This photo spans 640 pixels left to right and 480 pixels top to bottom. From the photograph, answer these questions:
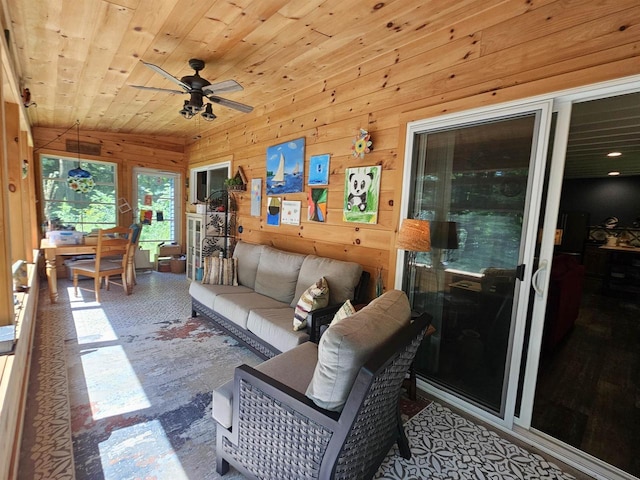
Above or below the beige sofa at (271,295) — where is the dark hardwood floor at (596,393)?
below

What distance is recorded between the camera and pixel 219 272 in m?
3.57

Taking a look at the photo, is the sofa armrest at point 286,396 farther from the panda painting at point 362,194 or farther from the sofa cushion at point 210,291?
the sofa cushion at point 210,291

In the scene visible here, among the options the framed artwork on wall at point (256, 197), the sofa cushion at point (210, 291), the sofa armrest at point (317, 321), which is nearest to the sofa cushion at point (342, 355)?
the sofa armrest at point (317, 321)

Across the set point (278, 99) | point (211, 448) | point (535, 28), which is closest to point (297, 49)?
point (278, 99)

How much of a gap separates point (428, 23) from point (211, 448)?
3.01 m

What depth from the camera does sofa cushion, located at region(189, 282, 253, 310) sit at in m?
3.21

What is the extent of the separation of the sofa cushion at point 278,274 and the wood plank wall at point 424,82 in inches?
12.8

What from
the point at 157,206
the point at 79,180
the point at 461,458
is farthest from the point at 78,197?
the point at 461,458

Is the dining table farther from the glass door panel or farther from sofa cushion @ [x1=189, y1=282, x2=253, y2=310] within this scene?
the glass door panel

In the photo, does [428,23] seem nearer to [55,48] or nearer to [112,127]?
[55,48]

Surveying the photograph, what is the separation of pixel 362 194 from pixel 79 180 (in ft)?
17.2

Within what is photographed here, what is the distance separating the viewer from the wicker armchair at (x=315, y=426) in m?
1.16

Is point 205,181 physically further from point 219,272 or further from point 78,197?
point 219,272

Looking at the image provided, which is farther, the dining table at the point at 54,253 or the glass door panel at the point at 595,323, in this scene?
the dining table at the point at 54,253
